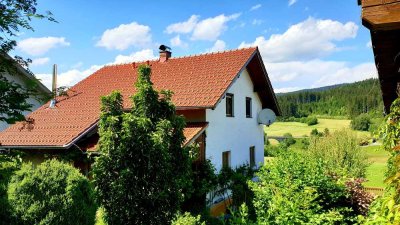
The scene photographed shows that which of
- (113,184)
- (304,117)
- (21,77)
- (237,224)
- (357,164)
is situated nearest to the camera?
(21,77)

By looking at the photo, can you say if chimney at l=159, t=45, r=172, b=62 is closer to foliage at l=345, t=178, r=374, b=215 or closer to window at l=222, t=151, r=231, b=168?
window at l=222, t=151, r=231, b=168

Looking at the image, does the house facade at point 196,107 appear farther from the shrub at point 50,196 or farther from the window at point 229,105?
the shrub at point 50,196

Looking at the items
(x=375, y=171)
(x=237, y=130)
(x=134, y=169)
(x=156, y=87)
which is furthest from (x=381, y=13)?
(x=375, y=171)

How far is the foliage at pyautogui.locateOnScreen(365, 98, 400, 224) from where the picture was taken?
188 cm

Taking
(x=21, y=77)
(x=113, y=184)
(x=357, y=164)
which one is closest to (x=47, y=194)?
(x=113, y=184)

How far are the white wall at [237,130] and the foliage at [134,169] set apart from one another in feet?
21.3

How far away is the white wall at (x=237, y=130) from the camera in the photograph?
574 inches

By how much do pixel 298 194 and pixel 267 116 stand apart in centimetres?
1288

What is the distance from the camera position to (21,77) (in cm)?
331

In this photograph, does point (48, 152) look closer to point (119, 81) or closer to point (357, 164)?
point (119, 81)

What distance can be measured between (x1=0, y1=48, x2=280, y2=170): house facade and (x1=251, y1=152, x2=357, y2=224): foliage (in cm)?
489

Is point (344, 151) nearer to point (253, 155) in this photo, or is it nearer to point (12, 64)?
point (253, 155)

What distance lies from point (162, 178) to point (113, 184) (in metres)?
1.01

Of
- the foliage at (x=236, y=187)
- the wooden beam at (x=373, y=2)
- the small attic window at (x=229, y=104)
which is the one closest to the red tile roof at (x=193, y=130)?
the foliage at (x=236, y=187)
